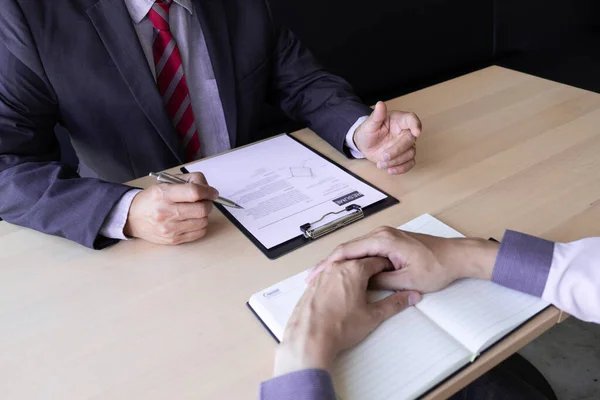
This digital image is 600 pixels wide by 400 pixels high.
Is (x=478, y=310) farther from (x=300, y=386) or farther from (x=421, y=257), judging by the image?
(x=300, y=386)

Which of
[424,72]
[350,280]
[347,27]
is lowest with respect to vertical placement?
[424,72]

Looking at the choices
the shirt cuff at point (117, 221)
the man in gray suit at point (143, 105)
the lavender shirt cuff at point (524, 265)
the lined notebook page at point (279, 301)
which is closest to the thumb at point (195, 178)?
the man in gray suit at point (143, 105)

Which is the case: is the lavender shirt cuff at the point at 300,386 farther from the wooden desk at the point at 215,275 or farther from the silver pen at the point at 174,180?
the silver pen at the point at 174,180

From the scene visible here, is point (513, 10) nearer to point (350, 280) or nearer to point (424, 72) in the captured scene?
point (424, 72)

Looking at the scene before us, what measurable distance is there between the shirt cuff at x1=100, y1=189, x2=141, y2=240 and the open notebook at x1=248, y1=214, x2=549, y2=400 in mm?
297

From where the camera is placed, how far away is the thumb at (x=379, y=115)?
1.06 meters

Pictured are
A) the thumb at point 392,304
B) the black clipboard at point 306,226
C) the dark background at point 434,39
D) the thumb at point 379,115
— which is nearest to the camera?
the thumb at point 392,304

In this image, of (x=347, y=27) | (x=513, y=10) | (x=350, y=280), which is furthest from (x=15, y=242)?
(x=513, y=10)

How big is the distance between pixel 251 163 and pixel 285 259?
1.09ft

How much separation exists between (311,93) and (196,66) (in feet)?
1.00

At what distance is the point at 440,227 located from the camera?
2.78 feet

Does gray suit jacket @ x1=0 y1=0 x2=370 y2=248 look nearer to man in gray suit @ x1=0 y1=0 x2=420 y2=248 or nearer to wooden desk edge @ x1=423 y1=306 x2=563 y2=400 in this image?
man in gray suit @ x1=0 y1=0 x2=420 y2=248

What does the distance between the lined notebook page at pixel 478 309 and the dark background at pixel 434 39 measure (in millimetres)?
1417

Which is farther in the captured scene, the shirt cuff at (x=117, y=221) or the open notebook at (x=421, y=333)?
the shirt cuff at (x=117, y=221)
